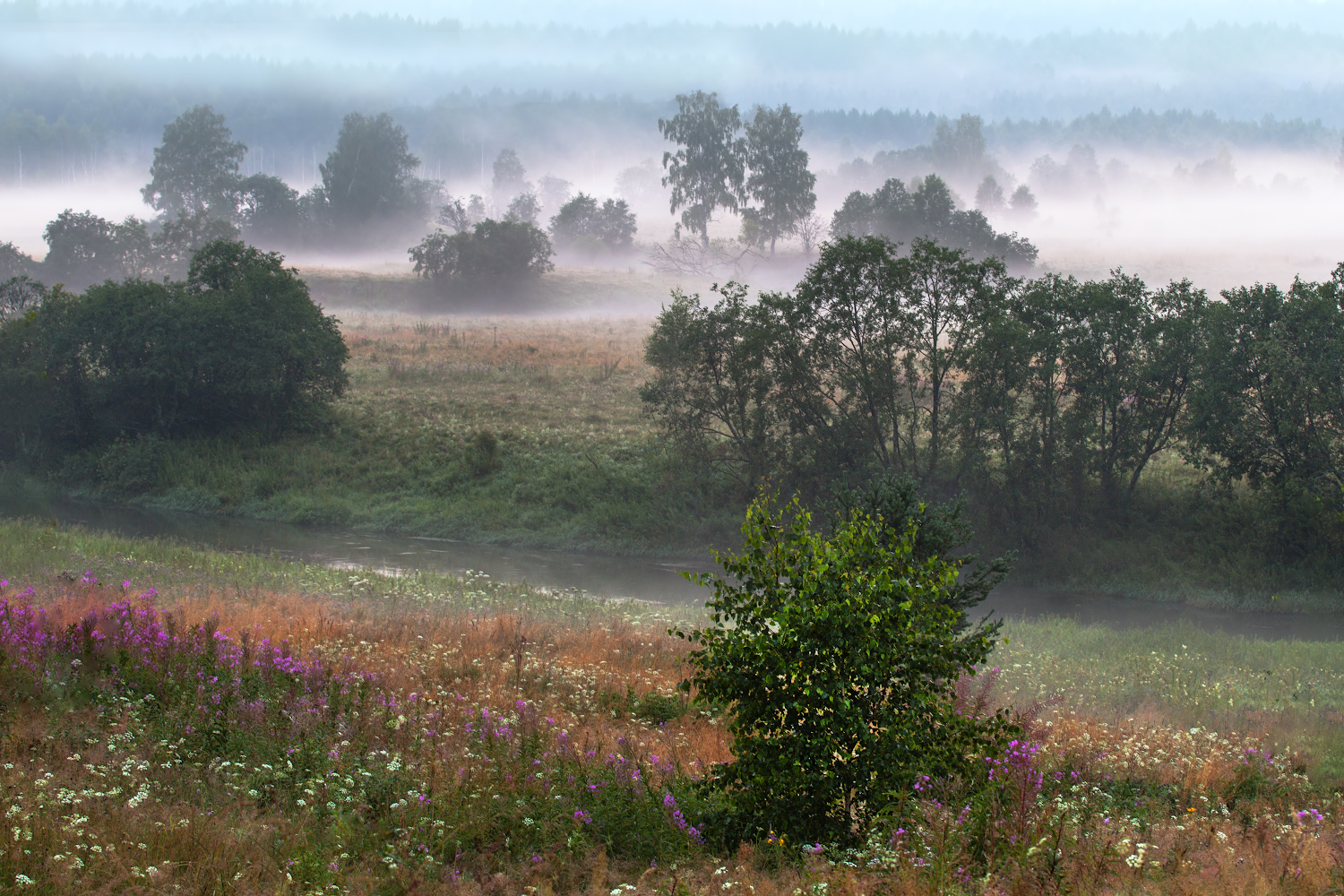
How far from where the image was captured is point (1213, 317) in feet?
92.2

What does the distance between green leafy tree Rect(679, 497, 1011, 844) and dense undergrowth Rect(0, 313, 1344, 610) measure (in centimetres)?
2458

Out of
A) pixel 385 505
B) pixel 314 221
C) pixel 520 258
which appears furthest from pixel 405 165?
pixel 385 505

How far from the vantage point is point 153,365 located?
3925cm

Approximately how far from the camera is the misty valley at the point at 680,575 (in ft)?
19.1

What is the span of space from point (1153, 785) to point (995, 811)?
4029 millimetres

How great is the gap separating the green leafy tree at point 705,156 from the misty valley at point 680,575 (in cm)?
1392

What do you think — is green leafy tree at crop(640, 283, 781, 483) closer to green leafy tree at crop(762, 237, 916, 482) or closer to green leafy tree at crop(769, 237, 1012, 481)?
green leafy tree at crop(762, 237, 916, 482)

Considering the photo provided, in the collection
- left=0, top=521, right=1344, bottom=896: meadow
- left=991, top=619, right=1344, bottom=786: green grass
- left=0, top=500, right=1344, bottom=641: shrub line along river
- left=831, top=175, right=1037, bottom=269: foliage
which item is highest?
left=831, top=175, right=1037, bottom=269: foliage

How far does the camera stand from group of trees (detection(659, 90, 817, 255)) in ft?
300

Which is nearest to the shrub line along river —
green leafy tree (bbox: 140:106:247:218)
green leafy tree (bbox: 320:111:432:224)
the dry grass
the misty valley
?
the misty valley

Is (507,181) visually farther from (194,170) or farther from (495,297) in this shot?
A: (495,297)

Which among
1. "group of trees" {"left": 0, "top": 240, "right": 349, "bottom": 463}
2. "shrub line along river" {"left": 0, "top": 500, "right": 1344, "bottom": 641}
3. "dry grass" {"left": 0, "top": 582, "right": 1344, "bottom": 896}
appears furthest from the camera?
"group of trees" {"left": 0, "top": 240, "right": 349, "bottom": 463}

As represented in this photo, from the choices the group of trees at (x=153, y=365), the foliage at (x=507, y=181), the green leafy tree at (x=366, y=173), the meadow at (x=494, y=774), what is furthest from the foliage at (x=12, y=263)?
the meadow at (x=494, y=774)

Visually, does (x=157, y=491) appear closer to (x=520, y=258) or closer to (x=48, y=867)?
(x=48, y=867)
